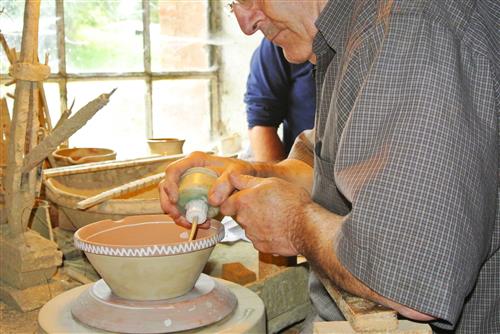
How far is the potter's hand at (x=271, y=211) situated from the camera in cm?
171

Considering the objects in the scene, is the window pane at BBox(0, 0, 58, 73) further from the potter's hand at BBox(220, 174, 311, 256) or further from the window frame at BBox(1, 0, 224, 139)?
the potter's hand at BBox(220, 174, 311, 256)

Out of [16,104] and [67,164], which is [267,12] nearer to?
[16,104]

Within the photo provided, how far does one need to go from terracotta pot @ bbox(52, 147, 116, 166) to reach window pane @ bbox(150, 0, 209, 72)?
1681mm

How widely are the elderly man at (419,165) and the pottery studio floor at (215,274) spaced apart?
3.54 ft

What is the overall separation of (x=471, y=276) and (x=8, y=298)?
5.35 feet

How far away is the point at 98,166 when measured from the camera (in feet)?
9.64

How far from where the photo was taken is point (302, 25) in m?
1.93

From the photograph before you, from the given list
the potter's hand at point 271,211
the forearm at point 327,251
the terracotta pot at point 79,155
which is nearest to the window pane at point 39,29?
the terracotta pot at point 79,155

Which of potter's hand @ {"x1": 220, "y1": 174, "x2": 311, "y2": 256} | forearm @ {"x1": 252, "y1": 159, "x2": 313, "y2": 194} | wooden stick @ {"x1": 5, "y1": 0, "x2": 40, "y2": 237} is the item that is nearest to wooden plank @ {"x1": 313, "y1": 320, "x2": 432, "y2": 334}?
potter's hand @ {"x1": 220, "y1": 174, "x2": 311, "y2": 256}

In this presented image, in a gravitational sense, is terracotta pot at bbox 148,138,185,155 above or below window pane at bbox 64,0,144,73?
below

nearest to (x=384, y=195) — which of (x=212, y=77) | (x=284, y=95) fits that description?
(x=284, y=95)

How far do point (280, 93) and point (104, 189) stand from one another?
4.85 ft

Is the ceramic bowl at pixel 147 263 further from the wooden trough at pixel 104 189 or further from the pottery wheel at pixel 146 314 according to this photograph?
the wooden trough at pixel 104 189

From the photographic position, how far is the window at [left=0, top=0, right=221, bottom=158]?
4.47 meters
